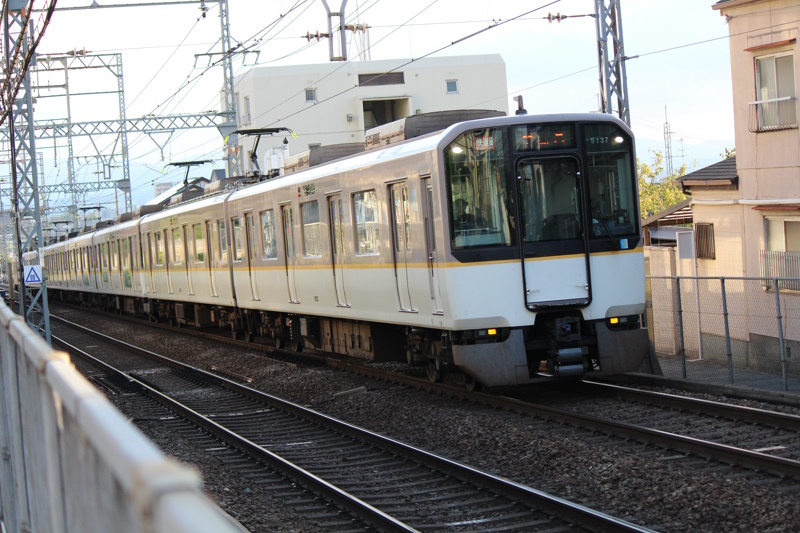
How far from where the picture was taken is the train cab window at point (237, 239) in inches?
715

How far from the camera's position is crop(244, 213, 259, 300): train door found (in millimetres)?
17422

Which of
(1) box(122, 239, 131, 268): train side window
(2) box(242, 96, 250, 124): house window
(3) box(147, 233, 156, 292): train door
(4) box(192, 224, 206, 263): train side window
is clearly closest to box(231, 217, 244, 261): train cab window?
(4) box(192, 224, 206, 263): train side window

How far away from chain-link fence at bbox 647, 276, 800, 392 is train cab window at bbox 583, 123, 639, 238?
5.90 ft

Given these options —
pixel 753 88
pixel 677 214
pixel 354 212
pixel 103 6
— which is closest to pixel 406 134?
pixel 354 212

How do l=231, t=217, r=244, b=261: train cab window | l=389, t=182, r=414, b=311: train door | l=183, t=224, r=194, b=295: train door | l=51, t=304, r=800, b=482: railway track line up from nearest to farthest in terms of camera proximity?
l=51, t=304, r=800, b=482: railway track
l=389, t=182, r=414, b=311: train door
l=231, t=217, r=244, b=261: train cab window
l=183, t=224, r=194, b=295: train door

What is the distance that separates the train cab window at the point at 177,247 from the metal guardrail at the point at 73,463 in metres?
18.3

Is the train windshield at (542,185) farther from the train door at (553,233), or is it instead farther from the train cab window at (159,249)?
the train cab window at (159,249)

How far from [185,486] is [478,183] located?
9014 mm

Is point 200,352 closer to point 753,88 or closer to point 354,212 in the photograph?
point 354,212

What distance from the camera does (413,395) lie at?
11.5 metres

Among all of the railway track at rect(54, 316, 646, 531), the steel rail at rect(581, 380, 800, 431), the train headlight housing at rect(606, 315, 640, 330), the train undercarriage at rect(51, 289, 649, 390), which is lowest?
the railway track at rect(54, 316, 646, 531)

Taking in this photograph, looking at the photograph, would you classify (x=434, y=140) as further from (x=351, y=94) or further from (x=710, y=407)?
(x=351, y=94)

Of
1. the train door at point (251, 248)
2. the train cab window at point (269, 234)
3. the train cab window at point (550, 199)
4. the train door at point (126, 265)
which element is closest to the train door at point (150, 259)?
the train door at point (126, 265)

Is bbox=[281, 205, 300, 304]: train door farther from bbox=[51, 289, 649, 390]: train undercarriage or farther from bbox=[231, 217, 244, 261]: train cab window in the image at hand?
bbox=[51, 289, 649, 390]: train undercarriage
